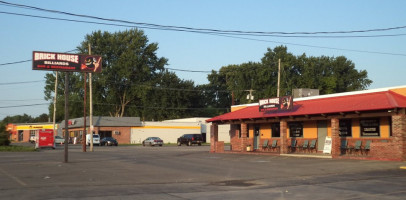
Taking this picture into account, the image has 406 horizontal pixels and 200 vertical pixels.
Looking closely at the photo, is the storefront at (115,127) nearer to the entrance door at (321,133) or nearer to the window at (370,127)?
the entrance door at (321,133)

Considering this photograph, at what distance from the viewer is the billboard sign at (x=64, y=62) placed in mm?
24891

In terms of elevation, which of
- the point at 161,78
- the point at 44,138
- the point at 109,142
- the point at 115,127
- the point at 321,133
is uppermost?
the point at 161,78

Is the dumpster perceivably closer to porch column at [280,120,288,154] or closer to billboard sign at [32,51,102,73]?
billboard sign at [32,51,102,73]

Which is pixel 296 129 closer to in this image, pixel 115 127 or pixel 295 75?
pixel 115 127

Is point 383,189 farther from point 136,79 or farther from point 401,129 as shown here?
point 136,79

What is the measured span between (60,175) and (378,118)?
18.6m

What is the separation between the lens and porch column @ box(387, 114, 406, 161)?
77.0 feet

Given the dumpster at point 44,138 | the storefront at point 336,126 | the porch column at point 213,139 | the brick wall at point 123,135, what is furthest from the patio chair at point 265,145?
the brick wall at point 123,135

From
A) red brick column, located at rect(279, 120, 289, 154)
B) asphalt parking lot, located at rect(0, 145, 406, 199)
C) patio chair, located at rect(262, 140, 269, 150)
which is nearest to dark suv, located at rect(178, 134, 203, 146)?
patio chair, located at rect(262, 140, 269, 150)

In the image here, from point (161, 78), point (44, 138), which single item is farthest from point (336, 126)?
point (161, 78)

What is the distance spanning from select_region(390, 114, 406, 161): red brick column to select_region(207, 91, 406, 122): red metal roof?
0.78 m

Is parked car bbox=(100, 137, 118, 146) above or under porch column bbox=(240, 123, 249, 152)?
under

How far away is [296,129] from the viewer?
111ft

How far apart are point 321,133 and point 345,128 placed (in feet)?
7.53
